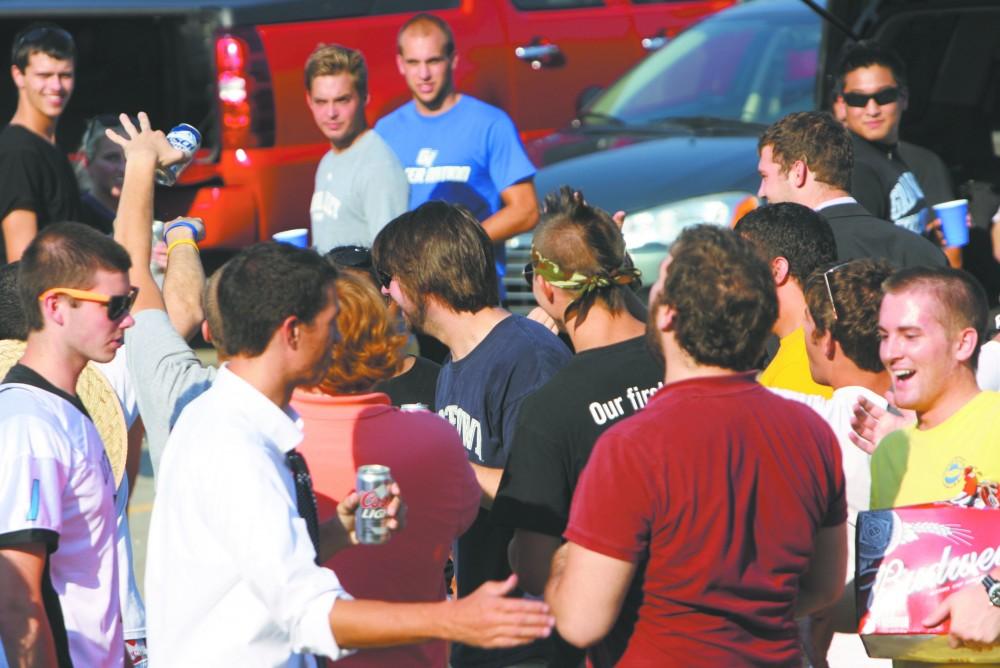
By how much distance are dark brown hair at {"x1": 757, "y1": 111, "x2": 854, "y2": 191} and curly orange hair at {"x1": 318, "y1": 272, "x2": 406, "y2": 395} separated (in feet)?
8.05

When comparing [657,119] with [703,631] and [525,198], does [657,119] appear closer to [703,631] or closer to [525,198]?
[525,198]

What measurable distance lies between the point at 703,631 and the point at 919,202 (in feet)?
14.1

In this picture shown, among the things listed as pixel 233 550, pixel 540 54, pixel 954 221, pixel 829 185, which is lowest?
pixel 233 550

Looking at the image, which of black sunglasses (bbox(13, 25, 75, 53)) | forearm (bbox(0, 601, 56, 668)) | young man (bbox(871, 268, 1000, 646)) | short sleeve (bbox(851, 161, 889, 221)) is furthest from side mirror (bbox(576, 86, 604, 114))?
forearm (bbox(0, 601, 56, 668))

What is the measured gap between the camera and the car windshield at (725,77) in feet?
31.8

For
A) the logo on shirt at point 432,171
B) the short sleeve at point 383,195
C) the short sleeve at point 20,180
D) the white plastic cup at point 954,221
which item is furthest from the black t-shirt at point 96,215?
the white plastic cup at point 954,221

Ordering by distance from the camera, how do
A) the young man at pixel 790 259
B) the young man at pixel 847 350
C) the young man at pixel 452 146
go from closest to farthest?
the young man at pixel 847 350, the young man at pixel 790 259, the young man at pixel 452 146

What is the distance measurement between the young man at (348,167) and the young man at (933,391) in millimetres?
3353

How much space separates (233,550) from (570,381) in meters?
1.09

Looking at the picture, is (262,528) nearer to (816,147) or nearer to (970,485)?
(970,485)

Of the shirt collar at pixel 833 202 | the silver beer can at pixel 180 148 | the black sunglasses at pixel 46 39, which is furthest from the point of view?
the black sunglasses at pixel 46 39

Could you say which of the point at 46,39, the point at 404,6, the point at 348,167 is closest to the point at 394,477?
the point at 348,167

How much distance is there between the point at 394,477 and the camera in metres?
3.58

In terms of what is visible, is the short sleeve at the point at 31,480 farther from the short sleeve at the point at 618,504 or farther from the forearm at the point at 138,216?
the short sleeve at the point at 618,504
